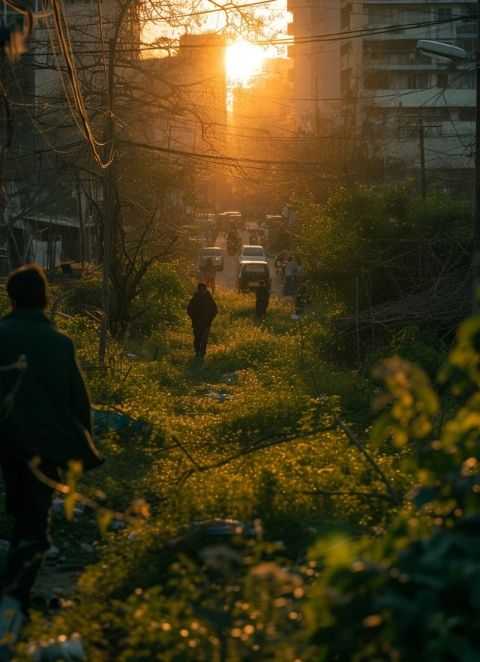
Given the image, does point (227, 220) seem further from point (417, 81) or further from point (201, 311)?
point (201, 311)

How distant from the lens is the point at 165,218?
3403 cm

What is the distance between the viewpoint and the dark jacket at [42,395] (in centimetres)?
644

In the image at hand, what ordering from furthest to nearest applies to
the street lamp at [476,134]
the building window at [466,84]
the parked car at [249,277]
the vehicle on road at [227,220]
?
the vehicle on road at [227,220] < the building window at [466,84] < the parked car at [249,277] < the street lamp at [476,134]

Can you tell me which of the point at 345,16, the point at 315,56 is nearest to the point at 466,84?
the point at 345,16

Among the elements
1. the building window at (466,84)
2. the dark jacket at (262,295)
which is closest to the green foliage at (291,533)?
the dark jacket at (262,295)

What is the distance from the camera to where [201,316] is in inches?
973

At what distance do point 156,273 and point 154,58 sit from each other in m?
7.94

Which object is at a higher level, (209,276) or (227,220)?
(209,276)

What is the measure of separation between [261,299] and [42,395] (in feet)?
94.5

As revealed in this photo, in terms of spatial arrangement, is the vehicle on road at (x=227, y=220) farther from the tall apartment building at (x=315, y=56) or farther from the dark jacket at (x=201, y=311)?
the dark jacket at (x=201, y=311)

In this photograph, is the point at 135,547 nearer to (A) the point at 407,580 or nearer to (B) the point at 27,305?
(B) the point at 27,305

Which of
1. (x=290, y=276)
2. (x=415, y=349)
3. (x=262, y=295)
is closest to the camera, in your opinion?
(x=415, y=349)

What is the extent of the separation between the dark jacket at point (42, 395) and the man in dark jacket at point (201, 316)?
58.8 feet

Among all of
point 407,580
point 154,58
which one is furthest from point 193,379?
point 407,580
